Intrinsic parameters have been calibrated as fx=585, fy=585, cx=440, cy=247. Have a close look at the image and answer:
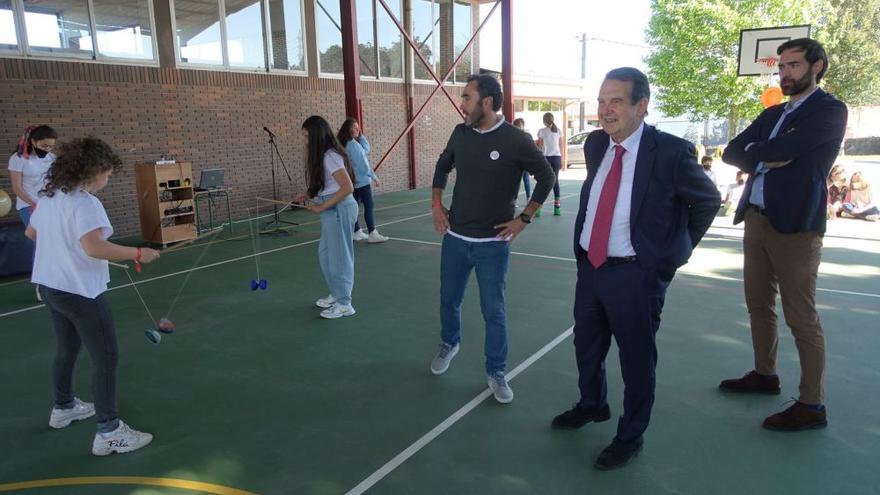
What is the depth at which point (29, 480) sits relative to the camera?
3.07 m

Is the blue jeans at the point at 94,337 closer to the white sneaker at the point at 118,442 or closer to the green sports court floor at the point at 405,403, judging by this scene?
the white sneaker at the point at 118,442

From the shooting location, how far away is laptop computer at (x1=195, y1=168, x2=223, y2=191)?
977 cm

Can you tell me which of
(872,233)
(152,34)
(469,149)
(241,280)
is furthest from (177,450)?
(872,233)

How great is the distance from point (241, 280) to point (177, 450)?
3.94 metres

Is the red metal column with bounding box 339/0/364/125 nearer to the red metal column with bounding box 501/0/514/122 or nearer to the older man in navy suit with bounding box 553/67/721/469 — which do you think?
the red metal column with bounding box 501/0/514/122

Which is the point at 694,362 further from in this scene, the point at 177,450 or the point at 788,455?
the point at 177,450

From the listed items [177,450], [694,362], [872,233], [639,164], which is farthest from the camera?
[872,233]

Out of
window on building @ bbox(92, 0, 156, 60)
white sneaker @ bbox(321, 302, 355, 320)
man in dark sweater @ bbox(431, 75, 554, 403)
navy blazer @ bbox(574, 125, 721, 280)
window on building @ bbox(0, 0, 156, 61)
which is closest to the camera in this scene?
navy blazer @ bbox(574, 125, 721, 280)

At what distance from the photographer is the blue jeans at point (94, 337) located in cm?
312

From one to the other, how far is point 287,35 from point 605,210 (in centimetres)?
1219

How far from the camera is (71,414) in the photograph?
3652mm

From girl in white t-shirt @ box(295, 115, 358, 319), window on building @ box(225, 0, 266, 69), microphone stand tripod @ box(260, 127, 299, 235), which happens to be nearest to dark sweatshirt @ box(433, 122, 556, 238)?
girl in white t-shirt @ box(295, 115, 358, 319)

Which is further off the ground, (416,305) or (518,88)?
(518,88)

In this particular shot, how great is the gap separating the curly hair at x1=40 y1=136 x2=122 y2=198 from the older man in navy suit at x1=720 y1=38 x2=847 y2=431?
3564 millimetres
